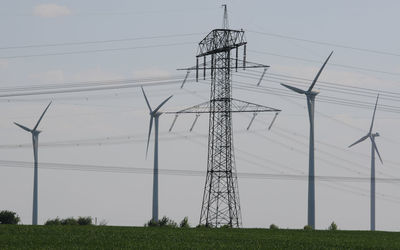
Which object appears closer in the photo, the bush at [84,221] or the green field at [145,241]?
the green field at [145,241]

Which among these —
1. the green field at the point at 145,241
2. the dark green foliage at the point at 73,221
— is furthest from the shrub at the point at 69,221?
the green field at the point at 145,241

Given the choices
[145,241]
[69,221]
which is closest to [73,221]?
[69,221]

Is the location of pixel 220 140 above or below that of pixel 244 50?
below

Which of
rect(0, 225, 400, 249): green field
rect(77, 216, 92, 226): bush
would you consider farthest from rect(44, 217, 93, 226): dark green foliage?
rect(0, 225, 400, 249): green field

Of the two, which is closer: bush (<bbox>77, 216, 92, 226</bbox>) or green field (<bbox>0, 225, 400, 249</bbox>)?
green field (<bbox>0, 225, 400, 249</bbox>)

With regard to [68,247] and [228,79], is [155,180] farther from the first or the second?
[68,247]

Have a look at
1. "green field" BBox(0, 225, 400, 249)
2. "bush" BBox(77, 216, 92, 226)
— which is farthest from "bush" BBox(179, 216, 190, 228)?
"green field" BBox(0, 225, 400, 249)

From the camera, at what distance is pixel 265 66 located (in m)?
99.8

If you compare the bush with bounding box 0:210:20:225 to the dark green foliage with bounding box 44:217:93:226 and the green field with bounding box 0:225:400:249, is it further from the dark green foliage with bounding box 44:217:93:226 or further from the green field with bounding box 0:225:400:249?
the green field with bounding box 0:225:400:249

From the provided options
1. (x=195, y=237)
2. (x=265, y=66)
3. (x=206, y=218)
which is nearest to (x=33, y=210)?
(x=206, y=218)

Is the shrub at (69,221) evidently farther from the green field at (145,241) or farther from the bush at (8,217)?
the green field at (145,241)

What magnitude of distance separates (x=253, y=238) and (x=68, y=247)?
2007 cm

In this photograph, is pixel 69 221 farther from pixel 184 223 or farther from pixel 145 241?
pixel 145 241

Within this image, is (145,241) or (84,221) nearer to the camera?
(145,241)
